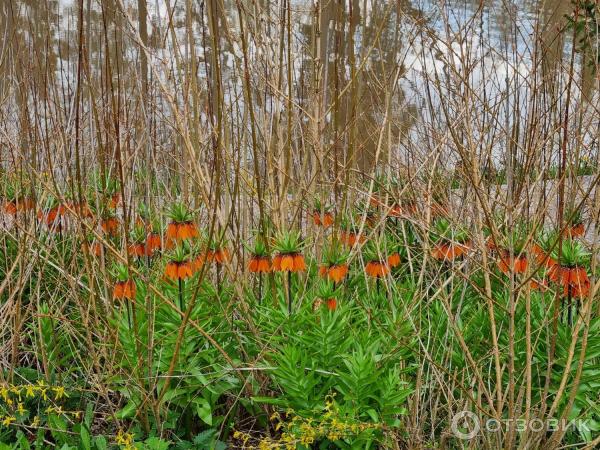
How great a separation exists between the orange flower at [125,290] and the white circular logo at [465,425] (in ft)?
3.51

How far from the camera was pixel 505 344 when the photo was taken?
93.6 inches

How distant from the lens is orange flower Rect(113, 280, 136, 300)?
6.88ft

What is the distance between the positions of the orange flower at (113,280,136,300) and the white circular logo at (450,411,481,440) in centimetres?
107

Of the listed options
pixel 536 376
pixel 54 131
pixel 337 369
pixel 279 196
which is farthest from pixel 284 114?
pixel 536 376

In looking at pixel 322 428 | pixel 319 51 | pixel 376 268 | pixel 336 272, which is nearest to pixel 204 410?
pixel 322 428

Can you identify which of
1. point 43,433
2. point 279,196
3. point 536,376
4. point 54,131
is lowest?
point 43,433

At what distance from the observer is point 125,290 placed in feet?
6.95

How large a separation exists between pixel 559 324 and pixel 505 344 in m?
0.20

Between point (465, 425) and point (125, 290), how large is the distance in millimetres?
1142

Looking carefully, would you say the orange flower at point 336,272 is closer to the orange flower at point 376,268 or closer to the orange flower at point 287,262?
the orange flower at point 376,268

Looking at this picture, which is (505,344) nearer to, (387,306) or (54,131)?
(387,306)

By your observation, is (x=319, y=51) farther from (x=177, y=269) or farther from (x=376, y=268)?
(x=177, y=269)

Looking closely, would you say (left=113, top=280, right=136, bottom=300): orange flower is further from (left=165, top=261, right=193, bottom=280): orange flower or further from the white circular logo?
the white circular logo

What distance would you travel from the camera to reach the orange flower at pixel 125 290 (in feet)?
6.88
